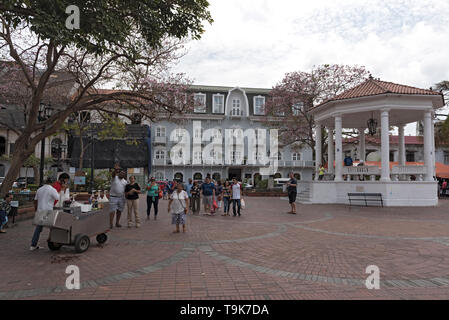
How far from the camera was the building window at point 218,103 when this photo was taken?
41.0 m

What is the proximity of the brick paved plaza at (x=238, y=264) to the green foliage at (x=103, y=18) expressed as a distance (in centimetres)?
475

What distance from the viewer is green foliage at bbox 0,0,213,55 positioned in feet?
20.1

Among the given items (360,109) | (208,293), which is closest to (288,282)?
(208,293)

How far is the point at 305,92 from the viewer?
71.5 ft

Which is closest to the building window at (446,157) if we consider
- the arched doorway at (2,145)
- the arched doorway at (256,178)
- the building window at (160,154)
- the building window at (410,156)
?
the building window at (410,156)

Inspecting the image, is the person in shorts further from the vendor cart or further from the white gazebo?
the white gazebo

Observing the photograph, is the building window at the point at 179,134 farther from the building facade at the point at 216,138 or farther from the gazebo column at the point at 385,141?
the gazebo column at the point at 385,141

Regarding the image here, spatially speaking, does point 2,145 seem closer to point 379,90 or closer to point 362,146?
point 362,146

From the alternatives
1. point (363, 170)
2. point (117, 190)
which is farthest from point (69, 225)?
point (363, 170)

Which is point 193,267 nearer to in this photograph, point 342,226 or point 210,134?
point 342,226

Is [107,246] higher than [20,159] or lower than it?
lower

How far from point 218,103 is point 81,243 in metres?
36.8
